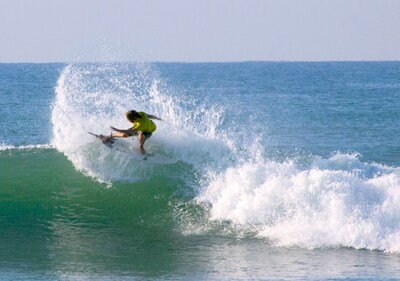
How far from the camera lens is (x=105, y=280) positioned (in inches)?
508

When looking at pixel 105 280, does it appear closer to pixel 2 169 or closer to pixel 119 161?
pixel 119 161

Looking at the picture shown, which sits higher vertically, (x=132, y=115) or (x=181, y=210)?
(x=132, y=115)

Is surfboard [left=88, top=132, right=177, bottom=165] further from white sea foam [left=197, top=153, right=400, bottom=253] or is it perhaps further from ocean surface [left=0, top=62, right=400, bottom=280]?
white sea foam [left=197, top=153, right=400, bottom=253]

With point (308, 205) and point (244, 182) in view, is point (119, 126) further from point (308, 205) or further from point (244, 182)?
point (308, 205)

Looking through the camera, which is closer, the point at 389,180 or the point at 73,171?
the point at 389,180

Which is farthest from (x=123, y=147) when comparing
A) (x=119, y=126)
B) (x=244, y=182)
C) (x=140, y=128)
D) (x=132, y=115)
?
(x=244, y=182)

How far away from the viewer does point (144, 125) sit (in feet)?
54.6

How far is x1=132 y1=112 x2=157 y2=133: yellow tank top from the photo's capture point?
16.5 m

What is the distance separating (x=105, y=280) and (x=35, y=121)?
80.0 ft

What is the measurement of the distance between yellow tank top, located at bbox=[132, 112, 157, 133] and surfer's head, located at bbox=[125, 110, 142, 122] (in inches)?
3.8

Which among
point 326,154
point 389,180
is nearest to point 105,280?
point 389,180

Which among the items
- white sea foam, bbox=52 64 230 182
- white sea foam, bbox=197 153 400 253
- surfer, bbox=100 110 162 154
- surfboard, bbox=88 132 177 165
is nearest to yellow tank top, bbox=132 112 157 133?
surfer, bbox=100 110 162 154

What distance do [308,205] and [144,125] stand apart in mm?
3526

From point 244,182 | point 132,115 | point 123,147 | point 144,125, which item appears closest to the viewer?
point 132,115
